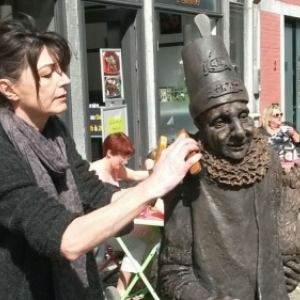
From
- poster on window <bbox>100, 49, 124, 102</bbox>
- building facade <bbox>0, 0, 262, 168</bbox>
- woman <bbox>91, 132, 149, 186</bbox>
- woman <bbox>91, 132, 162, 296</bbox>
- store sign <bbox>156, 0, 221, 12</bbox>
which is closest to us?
woman <bbox>91, 132, 162, 296</bbox>

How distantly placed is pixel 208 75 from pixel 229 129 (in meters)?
0.21

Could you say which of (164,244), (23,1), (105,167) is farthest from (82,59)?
(164,244)

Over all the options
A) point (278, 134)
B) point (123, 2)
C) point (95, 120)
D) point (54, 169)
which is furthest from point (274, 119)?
point (54, 169)

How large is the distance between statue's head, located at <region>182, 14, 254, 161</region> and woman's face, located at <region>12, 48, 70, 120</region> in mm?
478

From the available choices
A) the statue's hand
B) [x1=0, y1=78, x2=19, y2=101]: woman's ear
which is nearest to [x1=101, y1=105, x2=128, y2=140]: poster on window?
the statue's hand

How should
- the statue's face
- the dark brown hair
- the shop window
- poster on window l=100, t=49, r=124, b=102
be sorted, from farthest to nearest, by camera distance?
the shop window → poster on window l=100, t=49, r=124, b=102 → the statue's face → the dark brown hair

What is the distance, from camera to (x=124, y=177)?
5.75 m

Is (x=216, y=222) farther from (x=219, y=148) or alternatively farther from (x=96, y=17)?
(x=96, y=17)

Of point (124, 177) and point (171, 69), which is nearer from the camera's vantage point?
point (124, 177)

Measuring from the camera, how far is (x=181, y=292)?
7.24ft

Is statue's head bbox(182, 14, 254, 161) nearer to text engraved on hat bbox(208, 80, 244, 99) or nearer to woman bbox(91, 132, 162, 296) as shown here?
text engraved on hat bbox(208, 80, 244, 99)

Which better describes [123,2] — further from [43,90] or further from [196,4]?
[43,90]

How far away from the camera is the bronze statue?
221 cm

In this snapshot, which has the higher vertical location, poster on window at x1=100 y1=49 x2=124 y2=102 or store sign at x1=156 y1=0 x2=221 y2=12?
store sign at x1=156 y1=0 x2=221 y2=12
